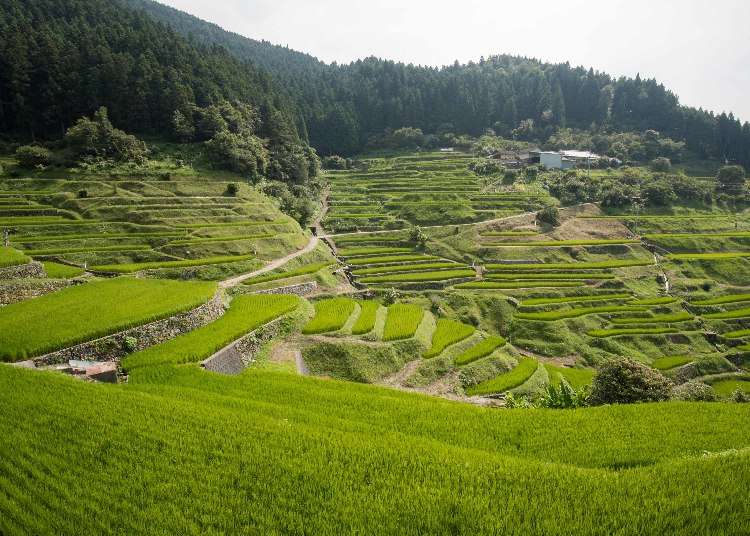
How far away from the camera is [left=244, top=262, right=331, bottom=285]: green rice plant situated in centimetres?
4384

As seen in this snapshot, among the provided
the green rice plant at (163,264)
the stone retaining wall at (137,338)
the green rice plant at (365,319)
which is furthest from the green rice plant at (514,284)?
the stone retaining wall at (137,338)

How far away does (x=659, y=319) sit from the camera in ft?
153

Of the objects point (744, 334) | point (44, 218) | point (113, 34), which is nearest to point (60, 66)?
point (113, 34)

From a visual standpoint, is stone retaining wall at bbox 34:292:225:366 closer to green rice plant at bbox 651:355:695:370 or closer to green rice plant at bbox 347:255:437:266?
green rice plant at bbox 347:255:437:266

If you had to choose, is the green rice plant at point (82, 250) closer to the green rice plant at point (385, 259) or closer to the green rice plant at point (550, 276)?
the green rice plant at point (385, 259)

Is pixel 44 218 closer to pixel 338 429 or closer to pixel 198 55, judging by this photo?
pixel 338 429

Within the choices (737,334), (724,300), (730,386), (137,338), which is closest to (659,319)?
(737,334)

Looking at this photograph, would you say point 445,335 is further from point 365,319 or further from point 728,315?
point 728,315

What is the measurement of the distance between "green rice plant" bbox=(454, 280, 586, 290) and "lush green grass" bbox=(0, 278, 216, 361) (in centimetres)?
3024

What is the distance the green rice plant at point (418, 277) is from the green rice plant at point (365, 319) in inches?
524

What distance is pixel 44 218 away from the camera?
4559 centimetres

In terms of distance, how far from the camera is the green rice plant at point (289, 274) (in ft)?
144

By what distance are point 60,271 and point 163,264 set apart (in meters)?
8.18

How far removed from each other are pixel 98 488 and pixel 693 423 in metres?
16.7
